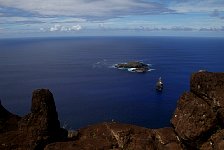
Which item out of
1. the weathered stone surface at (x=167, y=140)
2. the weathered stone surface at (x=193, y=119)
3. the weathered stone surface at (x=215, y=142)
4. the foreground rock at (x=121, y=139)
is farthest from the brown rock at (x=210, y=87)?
the foreground rock at (x=121, y=139)

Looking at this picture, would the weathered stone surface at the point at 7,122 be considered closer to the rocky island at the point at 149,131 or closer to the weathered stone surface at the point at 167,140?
the rocky island at the point at 149,131

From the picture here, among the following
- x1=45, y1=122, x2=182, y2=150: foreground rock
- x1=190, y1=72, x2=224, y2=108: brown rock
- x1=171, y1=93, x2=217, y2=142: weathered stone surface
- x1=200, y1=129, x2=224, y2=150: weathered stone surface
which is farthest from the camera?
x1=45, y1=122, x2=182, y2=150: foreground rock

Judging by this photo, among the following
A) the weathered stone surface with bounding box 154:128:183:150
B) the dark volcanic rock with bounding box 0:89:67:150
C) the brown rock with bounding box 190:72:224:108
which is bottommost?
the weathered stone surface with bounding box 154:128:183:150

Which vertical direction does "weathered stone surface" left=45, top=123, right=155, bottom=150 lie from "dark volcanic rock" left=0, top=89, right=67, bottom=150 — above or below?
below

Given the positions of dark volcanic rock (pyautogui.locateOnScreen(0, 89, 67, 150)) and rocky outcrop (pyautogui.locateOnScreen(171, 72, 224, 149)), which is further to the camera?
dark volcanic rock (pyautogui.locateOnScreen(0, 89, 67, 150))

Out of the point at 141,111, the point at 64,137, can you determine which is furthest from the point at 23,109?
the point at 64,137

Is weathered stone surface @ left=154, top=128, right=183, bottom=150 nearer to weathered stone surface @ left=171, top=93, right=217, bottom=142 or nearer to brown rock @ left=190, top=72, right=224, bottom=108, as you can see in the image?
weathered stone surface @ left=171, top=93, right=217, bottom=142

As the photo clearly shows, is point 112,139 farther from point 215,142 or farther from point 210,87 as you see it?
point 210,87

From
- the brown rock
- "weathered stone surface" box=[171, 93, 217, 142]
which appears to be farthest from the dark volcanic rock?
the brown rock

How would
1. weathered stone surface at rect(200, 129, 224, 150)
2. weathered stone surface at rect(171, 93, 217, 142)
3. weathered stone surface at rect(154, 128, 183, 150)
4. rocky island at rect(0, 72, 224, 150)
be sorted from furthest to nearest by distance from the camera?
weathered stone surface at rect(154, 128, 183, 150) → rocky island at rect(0, 72, 224, 150) → weathered stone surface at rect(171, 93, 217, 142) → weathered stone surface at rect(200, 129, 224, 150)
